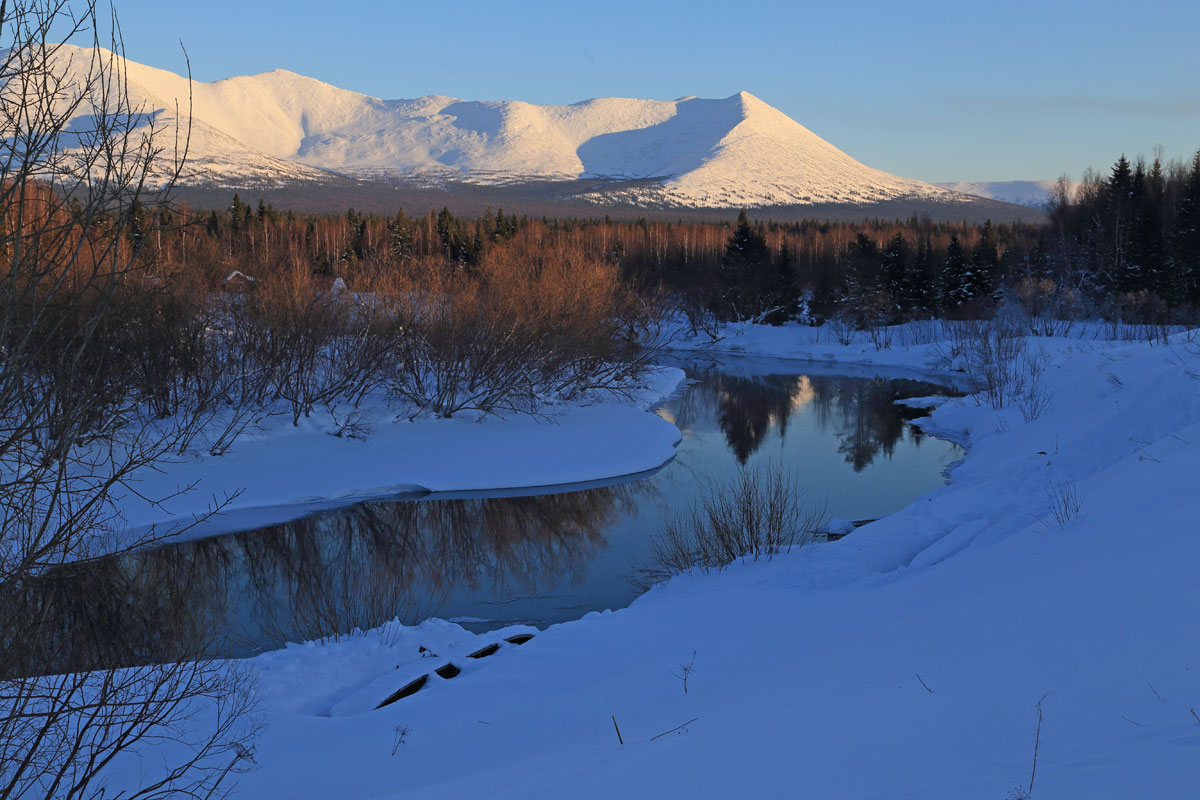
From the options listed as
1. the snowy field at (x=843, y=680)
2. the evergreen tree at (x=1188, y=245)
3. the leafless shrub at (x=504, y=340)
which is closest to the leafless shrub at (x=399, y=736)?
the snowy field at (x=843, y=680)

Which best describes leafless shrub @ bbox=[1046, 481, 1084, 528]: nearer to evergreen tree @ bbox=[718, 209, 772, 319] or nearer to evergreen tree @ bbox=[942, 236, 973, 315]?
evergreen tree @ bbox=[942, 236, 973, 315]

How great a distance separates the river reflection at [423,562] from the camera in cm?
1001

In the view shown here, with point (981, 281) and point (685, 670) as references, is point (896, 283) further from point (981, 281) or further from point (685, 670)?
point (685, 670)

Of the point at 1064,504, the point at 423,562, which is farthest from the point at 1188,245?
the point at 423,562

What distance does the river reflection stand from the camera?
32.8 feet

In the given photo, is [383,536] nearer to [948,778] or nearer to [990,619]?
[990,619]

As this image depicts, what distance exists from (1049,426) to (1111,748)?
617 inches

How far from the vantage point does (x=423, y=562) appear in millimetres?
13148

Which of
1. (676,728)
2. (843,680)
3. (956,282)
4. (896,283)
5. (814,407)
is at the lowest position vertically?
(814,407)

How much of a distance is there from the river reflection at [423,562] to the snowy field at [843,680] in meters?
1.69

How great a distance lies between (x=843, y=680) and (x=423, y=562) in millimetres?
8957

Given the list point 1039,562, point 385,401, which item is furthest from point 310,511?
point 1039,562

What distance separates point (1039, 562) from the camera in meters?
7.33

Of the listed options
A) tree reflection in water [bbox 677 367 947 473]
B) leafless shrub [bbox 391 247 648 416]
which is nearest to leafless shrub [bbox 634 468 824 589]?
tree reflection in water [bbox 677 367 947 473]
